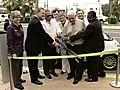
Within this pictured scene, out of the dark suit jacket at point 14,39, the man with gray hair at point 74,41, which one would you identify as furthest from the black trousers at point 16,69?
the man with gray hair at point 74,41

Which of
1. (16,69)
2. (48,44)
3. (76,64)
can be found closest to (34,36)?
(48,44)

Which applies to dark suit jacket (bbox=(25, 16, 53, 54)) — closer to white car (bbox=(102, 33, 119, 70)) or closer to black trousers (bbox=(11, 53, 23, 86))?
black trousers (bbox=(11, 53, 23, 86))

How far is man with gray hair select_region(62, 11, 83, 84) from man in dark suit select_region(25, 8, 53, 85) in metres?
0.49

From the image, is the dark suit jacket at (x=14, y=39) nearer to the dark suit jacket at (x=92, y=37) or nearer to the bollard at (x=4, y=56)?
the bollard at (x=4, y=56)

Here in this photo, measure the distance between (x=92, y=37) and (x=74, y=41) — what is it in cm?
48

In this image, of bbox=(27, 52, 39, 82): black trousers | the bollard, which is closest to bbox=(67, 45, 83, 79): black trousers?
bbox=(27, 52, 39, 82): black trousers

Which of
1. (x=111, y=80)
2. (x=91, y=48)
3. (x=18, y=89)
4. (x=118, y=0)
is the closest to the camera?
(x=18, y=89)

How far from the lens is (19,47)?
6328 millimetres

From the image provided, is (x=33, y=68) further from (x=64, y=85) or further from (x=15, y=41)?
(x=15, y=41)

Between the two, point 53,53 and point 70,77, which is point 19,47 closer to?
point 53,53

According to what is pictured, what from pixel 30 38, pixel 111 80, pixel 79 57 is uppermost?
pixel 30 38

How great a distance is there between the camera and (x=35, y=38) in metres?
6.75

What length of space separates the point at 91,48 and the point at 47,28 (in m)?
1.18

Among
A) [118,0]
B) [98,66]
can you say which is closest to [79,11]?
[98,66]
